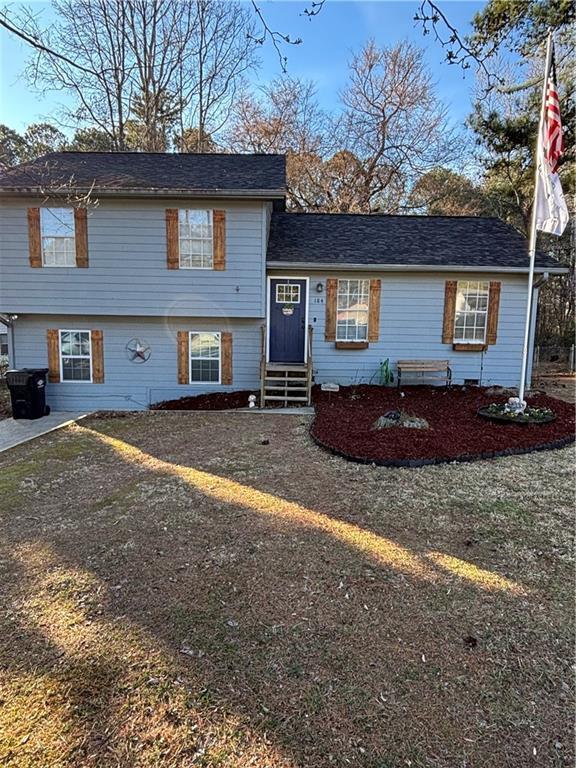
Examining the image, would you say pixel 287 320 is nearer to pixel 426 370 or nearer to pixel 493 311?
pixel 426 370

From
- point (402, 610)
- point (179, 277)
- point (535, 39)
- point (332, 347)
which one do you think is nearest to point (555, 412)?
point (332, 347)

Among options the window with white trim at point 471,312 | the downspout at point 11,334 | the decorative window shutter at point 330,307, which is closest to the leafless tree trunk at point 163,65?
the downspout at point 11,334

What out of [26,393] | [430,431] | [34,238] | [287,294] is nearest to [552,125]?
[430,431]

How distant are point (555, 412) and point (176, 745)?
312 inches

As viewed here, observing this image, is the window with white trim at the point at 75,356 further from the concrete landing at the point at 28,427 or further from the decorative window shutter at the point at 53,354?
the concrete landing at the point at 28,427

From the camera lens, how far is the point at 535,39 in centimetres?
1105

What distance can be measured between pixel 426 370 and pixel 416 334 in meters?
0.84

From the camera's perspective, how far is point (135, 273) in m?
9.27

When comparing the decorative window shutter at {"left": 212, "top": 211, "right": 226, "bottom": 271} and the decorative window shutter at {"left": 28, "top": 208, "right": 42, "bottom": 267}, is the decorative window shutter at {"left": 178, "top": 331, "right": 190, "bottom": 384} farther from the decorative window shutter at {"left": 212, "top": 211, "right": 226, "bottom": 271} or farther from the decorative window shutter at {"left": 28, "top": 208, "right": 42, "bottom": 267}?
the decorative window shutter at {"left": 28, "top": 208, "right": 42, "bottom": 267}

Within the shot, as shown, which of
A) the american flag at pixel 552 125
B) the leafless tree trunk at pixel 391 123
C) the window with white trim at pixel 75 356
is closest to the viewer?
the american flag at pixel 552 125

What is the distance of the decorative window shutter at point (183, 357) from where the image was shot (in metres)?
9.74

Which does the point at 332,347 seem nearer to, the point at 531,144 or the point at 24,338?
the point at 24,338

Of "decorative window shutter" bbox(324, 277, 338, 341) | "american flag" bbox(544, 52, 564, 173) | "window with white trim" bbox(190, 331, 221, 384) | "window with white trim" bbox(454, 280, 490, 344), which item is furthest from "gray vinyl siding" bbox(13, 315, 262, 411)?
"american flag" bbox(544, 52, 564, 173)

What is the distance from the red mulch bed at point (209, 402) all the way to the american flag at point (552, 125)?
6.63 meters
